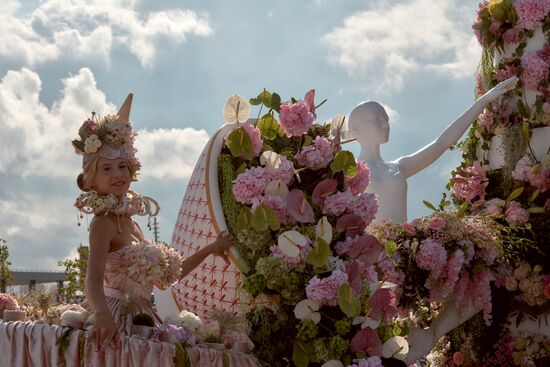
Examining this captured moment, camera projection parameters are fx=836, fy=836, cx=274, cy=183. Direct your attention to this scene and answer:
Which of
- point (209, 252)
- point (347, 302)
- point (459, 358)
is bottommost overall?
point (459, 358)

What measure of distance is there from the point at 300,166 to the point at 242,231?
536mm

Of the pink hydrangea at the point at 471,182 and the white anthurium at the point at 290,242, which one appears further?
the pink hydrangea at the point at 471,182

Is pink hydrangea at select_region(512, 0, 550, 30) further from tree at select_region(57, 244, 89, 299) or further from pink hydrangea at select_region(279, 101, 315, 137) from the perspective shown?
tree at select_region(57, 244, 89, 299)

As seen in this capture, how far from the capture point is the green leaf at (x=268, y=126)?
200 inches

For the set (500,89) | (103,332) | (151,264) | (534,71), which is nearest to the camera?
(103,332)

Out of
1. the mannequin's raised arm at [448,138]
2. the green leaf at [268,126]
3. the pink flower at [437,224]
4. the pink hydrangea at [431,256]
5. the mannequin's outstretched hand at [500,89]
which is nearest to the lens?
the green leaf at [268,126]

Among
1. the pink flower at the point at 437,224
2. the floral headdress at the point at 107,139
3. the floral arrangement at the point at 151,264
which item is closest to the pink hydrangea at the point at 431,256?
the pink flower at the point at 437,224

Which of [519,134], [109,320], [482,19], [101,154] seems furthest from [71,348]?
[482,19]

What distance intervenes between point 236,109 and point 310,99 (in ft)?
1.59

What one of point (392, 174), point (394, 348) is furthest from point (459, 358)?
point (394, 348)

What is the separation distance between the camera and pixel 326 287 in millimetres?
4625

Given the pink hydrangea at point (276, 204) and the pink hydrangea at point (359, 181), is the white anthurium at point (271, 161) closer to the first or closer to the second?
the pink hydrangea at point (276, 204)

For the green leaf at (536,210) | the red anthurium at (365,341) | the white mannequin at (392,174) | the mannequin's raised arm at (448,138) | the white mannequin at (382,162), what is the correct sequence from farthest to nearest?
the green leaf at (536,210), the mannequin's raised arm at (448,138), the white mannequin at (382,162), the white mannequin at (392,174), the red anthurium at (365,341)

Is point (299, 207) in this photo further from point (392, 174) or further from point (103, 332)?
point (392, 174)
